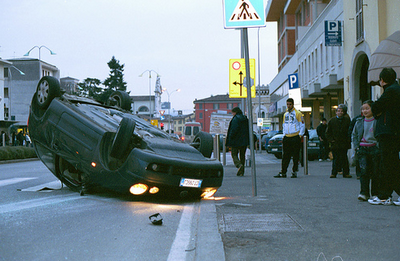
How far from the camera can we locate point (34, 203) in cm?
758

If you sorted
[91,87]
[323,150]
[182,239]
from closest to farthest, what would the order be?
1. [182,239]
2. [323,150]
3. [91,87]

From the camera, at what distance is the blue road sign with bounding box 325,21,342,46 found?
24125 mm

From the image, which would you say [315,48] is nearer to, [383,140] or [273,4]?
[273,4]

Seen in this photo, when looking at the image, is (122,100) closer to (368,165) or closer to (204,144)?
(204,144)

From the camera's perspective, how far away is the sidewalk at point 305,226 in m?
4.32

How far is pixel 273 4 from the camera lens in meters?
54.5

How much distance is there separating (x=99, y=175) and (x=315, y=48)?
2860 centimetres

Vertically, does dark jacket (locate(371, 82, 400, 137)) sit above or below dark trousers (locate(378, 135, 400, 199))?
above

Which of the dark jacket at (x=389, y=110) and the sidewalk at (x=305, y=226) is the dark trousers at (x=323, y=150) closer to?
the sidewalk at (x=305, y=226)

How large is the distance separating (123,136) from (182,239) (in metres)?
2.44

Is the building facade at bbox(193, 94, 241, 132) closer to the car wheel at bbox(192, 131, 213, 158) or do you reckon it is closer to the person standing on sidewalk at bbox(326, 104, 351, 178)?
the person standing on sidewalk at bbox(326, 104, 351, 178)

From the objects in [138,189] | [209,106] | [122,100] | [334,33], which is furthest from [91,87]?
[138,189]

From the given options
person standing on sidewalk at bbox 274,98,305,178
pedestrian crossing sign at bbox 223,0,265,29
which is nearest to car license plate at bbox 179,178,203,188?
pedestrian crossing sign at bbox 223,0,265,29

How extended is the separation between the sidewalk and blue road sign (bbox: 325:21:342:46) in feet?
53.8
